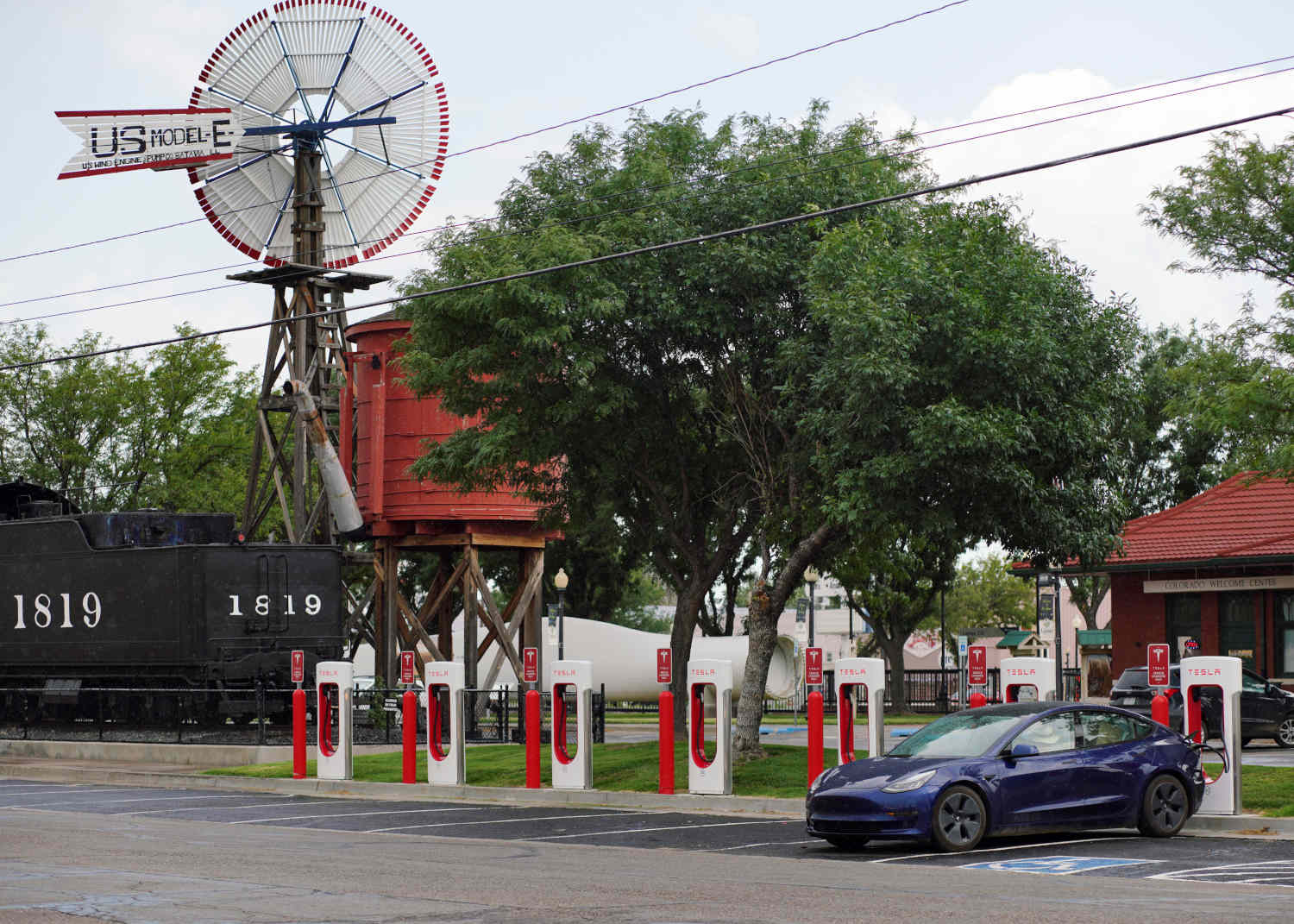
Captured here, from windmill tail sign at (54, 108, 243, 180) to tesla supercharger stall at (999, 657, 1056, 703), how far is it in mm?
25208

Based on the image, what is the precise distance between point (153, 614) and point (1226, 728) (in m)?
20.4

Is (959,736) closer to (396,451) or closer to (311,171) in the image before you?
(396,451)

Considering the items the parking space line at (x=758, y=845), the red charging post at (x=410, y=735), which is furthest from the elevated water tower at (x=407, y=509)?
the parking space line at (x=758, y=845)

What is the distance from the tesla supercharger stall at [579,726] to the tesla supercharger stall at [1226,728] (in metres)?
7.67

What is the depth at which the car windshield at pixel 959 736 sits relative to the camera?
1625 cm

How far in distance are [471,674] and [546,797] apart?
19.1 meters

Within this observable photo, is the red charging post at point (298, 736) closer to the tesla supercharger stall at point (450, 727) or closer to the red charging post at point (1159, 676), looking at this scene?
the tesla supercharger stall at point (450, 727)

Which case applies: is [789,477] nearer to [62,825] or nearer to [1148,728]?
[1148,728]

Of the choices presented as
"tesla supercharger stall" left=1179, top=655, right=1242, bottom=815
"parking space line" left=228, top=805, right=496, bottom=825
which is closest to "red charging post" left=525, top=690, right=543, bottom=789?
"parking space line" left=228, top=805, right=496, bottom=825

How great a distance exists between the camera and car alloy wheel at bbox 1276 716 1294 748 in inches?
1164

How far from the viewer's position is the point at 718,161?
25.4m

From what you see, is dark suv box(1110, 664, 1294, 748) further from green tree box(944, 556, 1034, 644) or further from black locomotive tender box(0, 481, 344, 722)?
green tree box(944, 556, 1034, 644)

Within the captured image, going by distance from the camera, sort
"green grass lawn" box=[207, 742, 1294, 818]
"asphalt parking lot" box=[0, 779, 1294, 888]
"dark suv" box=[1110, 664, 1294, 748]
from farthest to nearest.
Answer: "dark suv" box=[1110, 664, 1294, 748], "green grass lawn" box=[207, 742, 1294, 818], "asphalt parking lot" box=[0, 779, 1294, 888]

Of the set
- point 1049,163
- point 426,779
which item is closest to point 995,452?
point 1049,163
